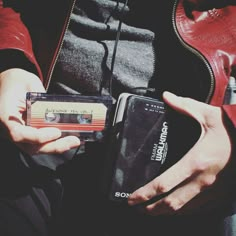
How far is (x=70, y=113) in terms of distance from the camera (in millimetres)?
903

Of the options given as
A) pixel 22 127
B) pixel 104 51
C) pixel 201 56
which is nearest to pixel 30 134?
pixel 22 127

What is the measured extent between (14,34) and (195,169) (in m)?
0.64

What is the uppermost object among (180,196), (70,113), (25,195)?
(70,113)

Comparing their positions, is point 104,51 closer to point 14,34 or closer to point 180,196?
point 14,34

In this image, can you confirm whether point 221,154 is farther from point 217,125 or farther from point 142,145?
point 142,145

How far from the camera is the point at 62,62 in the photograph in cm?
109

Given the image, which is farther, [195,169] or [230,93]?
[230,93]

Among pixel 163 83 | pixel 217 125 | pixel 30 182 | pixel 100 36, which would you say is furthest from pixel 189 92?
pixel 30 182

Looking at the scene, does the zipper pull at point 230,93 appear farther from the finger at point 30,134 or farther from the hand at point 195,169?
the finger at point 30,134

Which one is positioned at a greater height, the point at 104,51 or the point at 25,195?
the point at 104,51

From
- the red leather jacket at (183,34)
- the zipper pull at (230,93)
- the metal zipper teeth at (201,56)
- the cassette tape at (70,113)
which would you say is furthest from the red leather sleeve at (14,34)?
the zipper pull at (230,93)

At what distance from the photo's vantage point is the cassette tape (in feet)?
2.91

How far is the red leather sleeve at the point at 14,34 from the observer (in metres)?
1.03

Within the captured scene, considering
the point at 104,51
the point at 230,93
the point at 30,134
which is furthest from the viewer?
the point at 104,51
